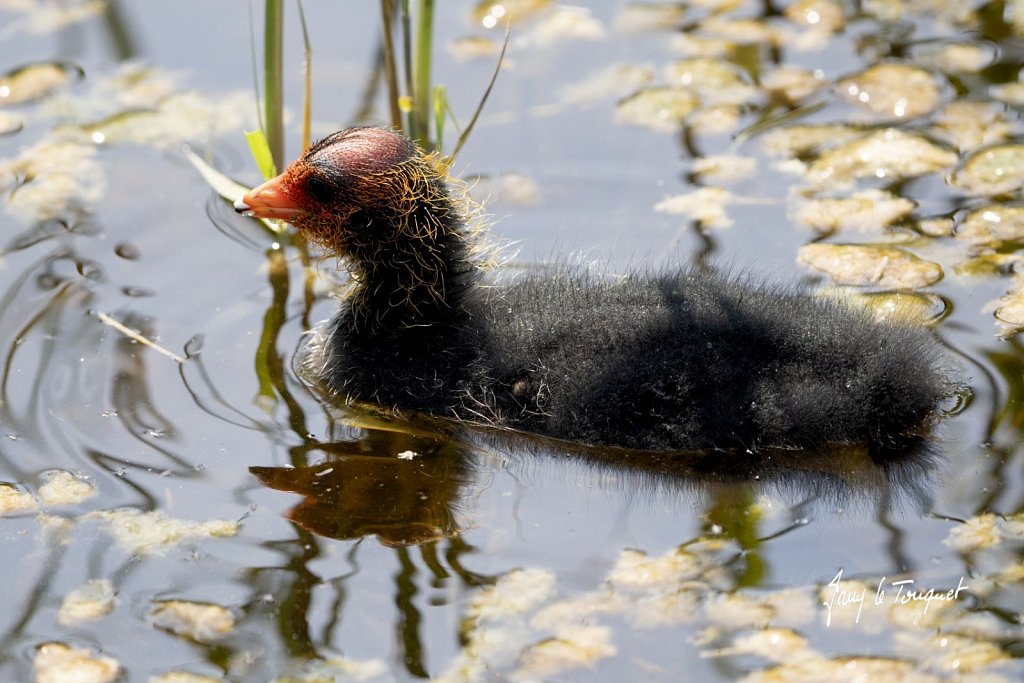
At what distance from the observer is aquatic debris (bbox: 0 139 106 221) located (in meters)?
4.64

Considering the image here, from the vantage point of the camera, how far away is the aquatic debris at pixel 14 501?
10.8 feet

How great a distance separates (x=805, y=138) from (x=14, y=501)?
308 cm

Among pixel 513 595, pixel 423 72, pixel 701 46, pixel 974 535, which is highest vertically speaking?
pixel 423 72

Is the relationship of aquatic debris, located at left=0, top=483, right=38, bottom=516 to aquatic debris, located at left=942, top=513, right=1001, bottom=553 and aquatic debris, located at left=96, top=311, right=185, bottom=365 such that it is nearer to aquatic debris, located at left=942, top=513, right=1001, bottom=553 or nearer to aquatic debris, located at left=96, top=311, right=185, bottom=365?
aquatic debris, located at left=96, top=311, right=185, bottom=365

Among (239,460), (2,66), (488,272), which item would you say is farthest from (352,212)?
(2,66)

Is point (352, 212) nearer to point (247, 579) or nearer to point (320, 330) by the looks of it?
point (320, 330)

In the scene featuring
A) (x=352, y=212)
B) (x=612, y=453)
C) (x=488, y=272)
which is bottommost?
(x=612, y=453)

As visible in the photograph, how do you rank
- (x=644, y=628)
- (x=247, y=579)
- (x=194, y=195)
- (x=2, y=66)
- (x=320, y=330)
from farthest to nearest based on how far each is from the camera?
1. (x=2, y=66)
2. (x=194, y=195)
3. (x=320, y=330)
4. (x=247, y=579)
5. (x=644, y=628)

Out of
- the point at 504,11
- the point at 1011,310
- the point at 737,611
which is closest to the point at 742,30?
the point at 504,11

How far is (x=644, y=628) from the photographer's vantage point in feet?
9.34

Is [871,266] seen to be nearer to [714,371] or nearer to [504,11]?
[714,371]

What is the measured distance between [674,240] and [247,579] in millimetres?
2020

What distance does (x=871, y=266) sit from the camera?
421cm

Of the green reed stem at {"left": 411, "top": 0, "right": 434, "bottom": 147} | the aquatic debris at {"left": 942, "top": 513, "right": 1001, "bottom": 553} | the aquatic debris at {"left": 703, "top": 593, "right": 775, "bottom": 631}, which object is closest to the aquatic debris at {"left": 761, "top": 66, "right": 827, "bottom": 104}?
the green reed stem at {"left": 411, "top": 0, "right": 434, "bottom": 147}
